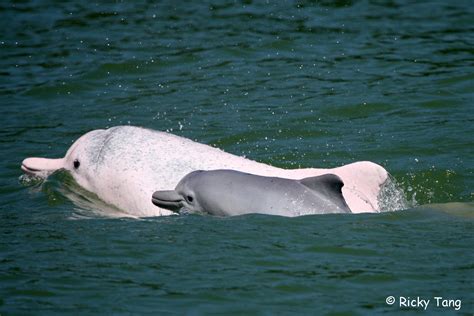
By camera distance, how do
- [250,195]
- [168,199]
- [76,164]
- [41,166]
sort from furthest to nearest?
1. [41,166]
2. [76,164]
3. [168,199]
4. [250,195]

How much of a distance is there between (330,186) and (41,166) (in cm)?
415

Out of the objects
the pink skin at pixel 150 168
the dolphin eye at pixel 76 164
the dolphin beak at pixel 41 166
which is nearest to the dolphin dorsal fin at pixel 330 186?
the pink skin at pixel 150 168

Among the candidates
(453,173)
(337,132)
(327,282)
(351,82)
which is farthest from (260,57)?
(327,282)

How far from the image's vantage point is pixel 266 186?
11.2 meters

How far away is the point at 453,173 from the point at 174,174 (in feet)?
12.5

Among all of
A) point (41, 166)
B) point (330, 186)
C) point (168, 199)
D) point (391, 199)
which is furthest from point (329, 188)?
point (41, 166)

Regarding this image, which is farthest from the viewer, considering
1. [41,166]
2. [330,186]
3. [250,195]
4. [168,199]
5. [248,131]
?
[248,131]

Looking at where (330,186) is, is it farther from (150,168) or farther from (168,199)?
(150,168)

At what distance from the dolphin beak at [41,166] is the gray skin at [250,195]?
2385mm

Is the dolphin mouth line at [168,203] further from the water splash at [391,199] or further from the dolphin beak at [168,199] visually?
the water splash at [391,199]

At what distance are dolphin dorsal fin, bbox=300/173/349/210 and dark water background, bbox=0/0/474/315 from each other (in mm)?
233

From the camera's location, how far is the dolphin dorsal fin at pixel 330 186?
10.8 meters

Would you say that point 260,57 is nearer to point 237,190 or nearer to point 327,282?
point 237,190

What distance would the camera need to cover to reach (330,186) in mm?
10891
